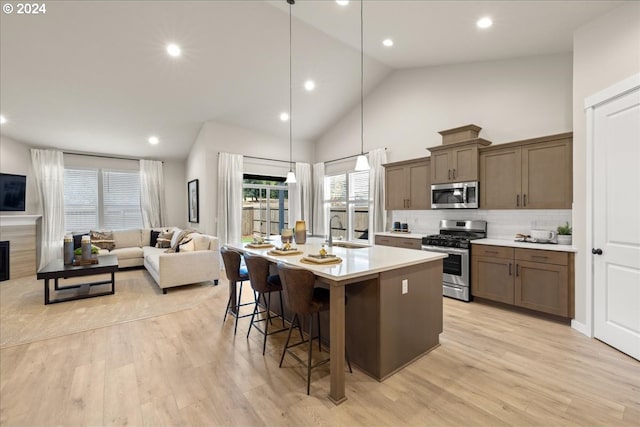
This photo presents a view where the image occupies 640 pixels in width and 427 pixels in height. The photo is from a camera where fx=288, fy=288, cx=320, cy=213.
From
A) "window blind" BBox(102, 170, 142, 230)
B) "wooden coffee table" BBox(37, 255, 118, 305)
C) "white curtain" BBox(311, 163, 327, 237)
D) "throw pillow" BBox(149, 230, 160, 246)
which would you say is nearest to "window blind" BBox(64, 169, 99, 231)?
"window blind" BBox(102, 170, 142, 230)

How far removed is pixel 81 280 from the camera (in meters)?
5.34

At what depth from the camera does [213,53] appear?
445 centimetres

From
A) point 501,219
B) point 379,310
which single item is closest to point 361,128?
point 501,219

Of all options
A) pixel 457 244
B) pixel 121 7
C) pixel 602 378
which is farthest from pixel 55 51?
pixel 602 378

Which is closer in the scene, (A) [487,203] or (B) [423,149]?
(A) [487,203]

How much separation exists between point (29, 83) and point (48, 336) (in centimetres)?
371

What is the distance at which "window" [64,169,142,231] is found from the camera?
6.61m

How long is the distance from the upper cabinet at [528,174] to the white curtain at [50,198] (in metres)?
8.28

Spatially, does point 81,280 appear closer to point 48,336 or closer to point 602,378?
point 48,336

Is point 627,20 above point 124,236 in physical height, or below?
above

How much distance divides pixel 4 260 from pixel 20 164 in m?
1.95

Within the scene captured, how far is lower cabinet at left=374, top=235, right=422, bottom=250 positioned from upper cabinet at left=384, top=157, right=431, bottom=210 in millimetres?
615

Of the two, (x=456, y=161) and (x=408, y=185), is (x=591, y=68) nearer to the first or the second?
(x=456, y=161)

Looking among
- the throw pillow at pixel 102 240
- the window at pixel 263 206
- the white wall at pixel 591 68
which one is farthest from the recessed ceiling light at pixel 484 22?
the throw pillow at pixel 102 240
